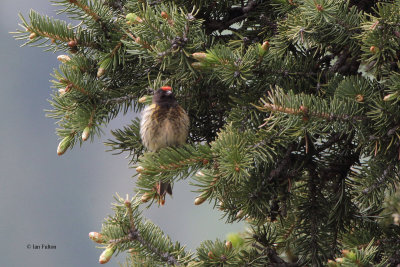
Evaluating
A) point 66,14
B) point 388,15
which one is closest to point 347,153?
point 388,15

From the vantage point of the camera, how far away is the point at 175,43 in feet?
6.08

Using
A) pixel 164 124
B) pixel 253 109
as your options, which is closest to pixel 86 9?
pixel 164 124

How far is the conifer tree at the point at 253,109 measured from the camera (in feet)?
5.66

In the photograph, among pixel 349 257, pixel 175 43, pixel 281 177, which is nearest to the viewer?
pixel 349 257

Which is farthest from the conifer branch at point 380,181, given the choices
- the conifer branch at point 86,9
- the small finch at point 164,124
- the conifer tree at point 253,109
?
the conifer branch at point 86,9

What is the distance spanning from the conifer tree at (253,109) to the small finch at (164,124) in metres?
0.05

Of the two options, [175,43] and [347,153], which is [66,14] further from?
[347,153]

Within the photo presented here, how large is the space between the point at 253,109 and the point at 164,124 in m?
0.53

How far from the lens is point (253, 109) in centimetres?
195

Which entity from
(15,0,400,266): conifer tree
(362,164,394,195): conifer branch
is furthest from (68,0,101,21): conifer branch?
(362,164,394,195): conifer branch

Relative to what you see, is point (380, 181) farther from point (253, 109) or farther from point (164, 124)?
point (164, 124)

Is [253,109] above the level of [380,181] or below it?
above

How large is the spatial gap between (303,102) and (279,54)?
0.43 m

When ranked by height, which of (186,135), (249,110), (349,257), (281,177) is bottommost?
(349,257)
